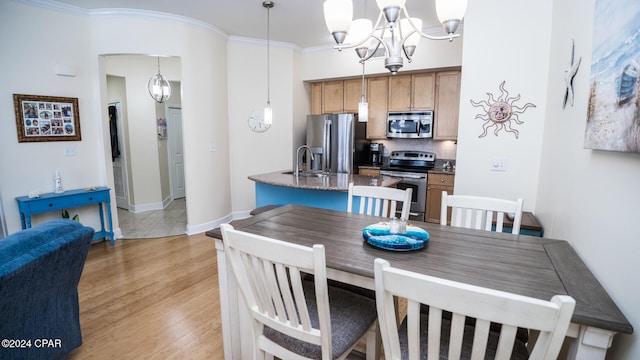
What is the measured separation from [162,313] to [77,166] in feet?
7.98

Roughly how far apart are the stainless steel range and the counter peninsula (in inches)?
51.0

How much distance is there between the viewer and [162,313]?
7.95ft

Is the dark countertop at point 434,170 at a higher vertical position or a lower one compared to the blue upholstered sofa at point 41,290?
higher

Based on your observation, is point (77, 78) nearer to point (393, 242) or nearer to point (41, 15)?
point (41, 15)

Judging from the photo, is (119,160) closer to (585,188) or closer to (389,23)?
(389,23)

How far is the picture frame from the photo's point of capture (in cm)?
330

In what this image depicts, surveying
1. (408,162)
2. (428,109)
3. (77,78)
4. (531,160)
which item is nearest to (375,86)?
(428,109)

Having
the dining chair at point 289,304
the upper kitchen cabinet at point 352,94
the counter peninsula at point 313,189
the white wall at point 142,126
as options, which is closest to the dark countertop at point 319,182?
the counter peninsula at point 313,189

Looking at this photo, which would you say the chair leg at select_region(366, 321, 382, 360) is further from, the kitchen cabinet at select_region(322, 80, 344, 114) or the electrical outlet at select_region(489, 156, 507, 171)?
the kitchen cabinet at select_region(322, 80, 344, 114)

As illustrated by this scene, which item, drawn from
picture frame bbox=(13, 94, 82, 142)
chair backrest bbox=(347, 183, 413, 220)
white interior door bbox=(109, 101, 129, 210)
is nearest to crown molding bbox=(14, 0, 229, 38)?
picture frame bbox=(13, 94, 82, 142)

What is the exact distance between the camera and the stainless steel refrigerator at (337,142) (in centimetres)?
482

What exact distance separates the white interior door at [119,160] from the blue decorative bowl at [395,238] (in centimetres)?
526

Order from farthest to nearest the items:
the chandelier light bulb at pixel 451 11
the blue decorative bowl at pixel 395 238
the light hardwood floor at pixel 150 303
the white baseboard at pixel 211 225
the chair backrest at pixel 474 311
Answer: the white baseboard at pixel 211 225 < the light hardwood floor at pixel 150 303 < the chandelier light bulb at pixel 451 11 < the blue decorative bowl at pixel 395 238 < the chair backrest at pixel 474 311

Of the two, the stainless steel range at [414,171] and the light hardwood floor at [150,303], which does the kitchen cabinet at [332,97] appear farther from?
the light hardwood floor at [150,303]
